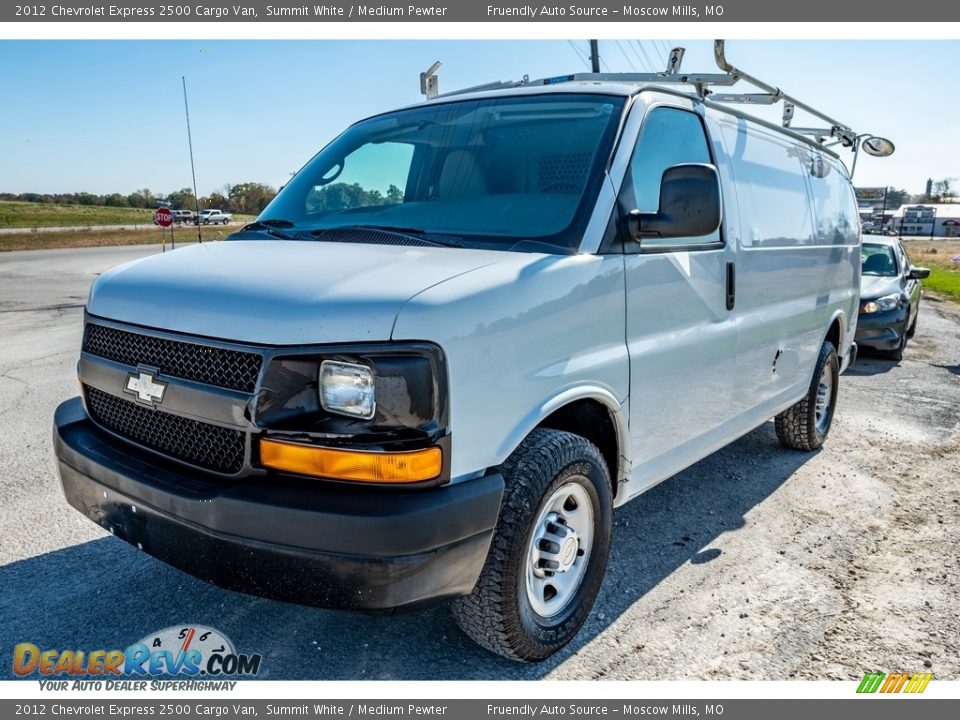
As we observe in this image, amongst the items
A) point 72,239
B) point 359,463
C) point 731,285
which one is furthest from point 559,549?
point 72,239

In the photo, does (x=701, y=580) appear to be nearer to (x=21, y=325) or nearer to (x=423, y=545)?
(x=423, y=545)

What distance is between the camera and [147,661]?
9.30 feet

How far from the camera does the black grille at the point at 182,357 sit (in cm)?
236

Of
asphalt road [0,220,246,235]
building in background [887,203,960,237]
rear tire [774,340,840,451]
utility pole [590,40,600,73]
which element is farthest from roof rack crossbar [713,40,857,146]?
building in background [887,203,960,237]

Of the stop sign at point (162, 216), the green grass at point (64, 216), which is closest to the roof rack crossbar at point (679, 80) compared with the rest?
the stop sign at point (162, 216)

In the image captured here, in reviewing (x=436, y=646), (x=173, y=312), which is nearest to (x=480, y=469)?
(x=436, y=646)

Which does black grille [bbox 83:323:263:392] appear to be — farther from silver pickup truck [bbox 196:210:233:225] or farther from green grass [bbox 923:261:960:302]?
silver pickup truck [bbox 196:210:233:225]

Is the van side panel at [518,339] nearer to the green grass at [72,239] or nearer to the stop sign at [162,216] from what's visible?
the stop sign at [162,216]

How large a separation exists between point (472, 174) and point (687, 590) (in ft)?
7.25

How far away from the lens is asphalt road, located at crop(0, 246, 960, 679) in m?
2.94

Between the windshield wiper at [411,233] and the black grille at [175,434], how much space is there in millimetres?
1089

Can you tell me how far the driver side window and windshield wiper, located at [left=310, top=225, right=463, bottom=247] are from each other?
2.47 ft

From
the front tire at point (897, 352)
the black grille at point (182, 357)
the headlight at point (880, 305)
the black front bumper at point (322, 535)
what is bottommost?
the front tire at point (897, 352)

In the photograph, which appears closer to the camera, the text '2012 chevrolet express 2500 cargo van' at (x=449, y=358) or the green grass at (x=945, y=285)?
the text '2012 chevrolet express 2500 cargo van' at (x=449, y=358)
